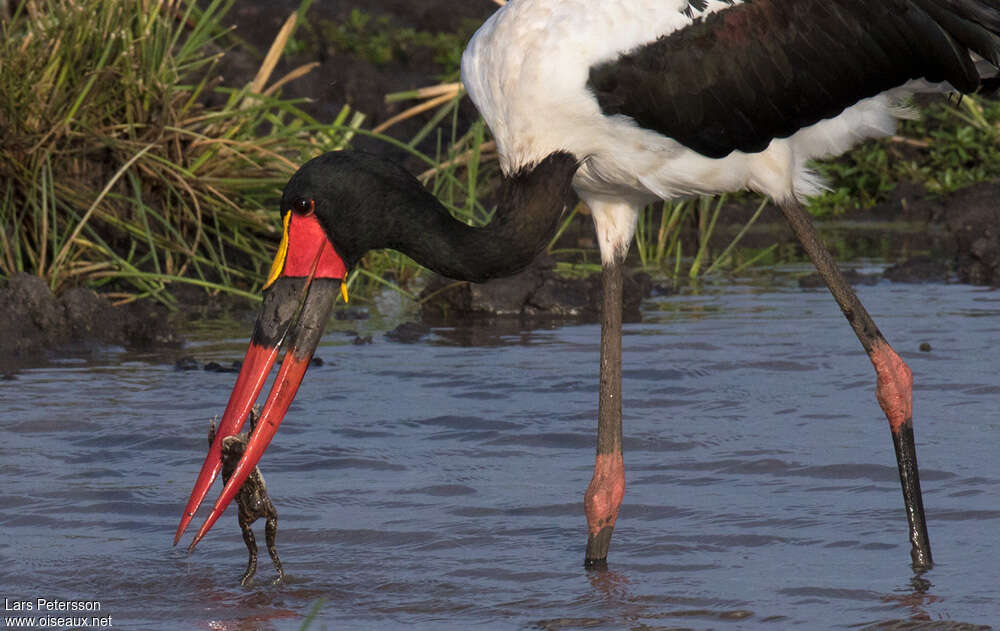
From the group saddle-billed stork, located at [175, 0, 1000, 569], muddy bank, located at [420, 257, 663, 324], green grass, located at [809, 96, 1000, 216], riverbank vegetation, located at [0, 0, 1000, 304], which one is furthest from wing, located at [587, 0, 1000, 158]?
green grass, located at [809, 96, 1000, 216]

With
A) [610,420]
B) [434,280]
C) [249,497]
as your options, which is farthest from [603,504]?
[434,280]

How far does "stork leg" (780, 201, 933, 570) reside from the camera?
467 centimetres

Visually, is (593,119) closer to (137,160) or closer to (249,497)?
(249,497)

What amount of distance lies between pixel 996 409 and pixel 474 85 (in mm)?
2381

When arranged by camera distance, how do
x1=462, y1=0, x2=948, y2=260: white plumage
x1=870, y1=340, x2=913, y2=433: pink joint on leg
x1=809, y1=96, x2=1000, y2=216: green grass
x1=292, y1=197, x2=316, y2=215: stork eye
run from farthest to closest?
x1=809, y1=96, x2=1000, y2=216: green grass → x1=870, y1=340, x2=913, y2=433: pink joint on leg → x1=462, y1=0, x2=948, y2=260: white plumage → x1=292, y1=197, x2=316, y2=215: stork eye

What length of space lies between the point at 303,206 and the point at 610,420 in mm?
1118

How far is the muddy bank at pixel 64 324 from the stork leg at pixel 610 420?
3.02m

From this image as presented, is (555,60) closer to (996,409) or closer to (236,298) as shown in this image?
(996,409)

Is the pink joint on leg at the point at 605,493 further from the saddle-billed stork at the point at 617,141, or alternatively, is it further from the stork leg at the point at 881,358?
the stork leg at the point at 881,358

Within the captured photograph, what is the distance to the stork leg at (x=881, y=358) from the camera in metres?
4.67

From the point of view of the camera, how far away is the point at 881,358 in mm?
4785

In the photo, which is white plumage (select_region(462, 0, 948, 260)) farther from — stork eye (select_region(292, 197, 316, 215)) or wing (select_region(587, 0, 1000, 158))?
stork eye (select_region(292, 197, 316, 215))

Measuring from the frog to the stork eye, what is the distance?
1.75 ft

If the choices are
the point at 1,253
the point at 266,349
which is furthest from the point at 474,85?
the point at 1,253
